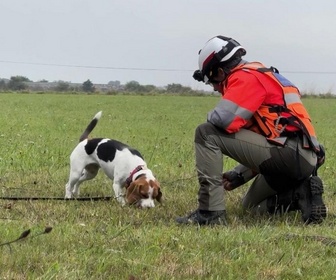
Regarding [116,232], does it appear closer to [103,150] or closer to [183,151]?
[103,150]

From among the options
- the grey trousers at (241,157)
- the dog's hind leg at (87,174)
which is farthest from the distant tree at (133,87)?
the grey trousers at (241,157)

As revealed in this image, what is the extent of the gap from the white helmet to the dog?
1445 mm

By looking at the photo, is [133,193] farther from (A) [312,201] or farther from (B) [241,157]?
(A) [312,201]

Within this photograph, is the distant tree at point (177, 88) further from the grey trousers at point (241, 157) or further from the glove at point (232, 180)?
the grey trousers at point (241, 157)

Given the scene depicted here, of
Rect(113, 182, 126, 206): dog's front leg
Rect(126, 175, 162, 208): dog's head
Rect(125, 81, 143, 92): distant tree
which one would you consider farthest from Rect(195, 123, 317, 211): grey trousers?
Rect(125, 81, 143, 92): distant tree

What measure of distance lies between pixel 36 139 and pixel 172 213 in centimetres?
685

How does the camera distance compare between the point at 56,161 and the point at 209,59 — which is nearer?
the point at 209,59

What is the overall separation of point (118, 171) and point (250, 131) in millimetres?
1960

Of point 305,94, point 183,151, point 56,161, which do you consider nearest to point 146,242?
point 56,161

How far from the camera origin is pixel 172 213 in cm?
563

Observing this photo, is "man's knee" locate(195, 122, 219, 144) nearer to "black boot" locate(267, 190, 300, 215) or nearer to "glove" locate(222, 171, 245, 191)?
"glove" locate(222, 171, 245, 191)

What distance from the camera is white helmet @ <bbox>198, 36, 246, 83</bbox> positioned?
16.7ft

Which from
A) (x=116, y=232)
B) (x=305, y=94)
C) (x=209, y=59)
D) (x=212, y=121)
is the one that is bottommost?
(x=305, y=94)

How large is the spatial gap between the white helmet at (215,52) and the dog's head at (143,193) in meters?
1.38
